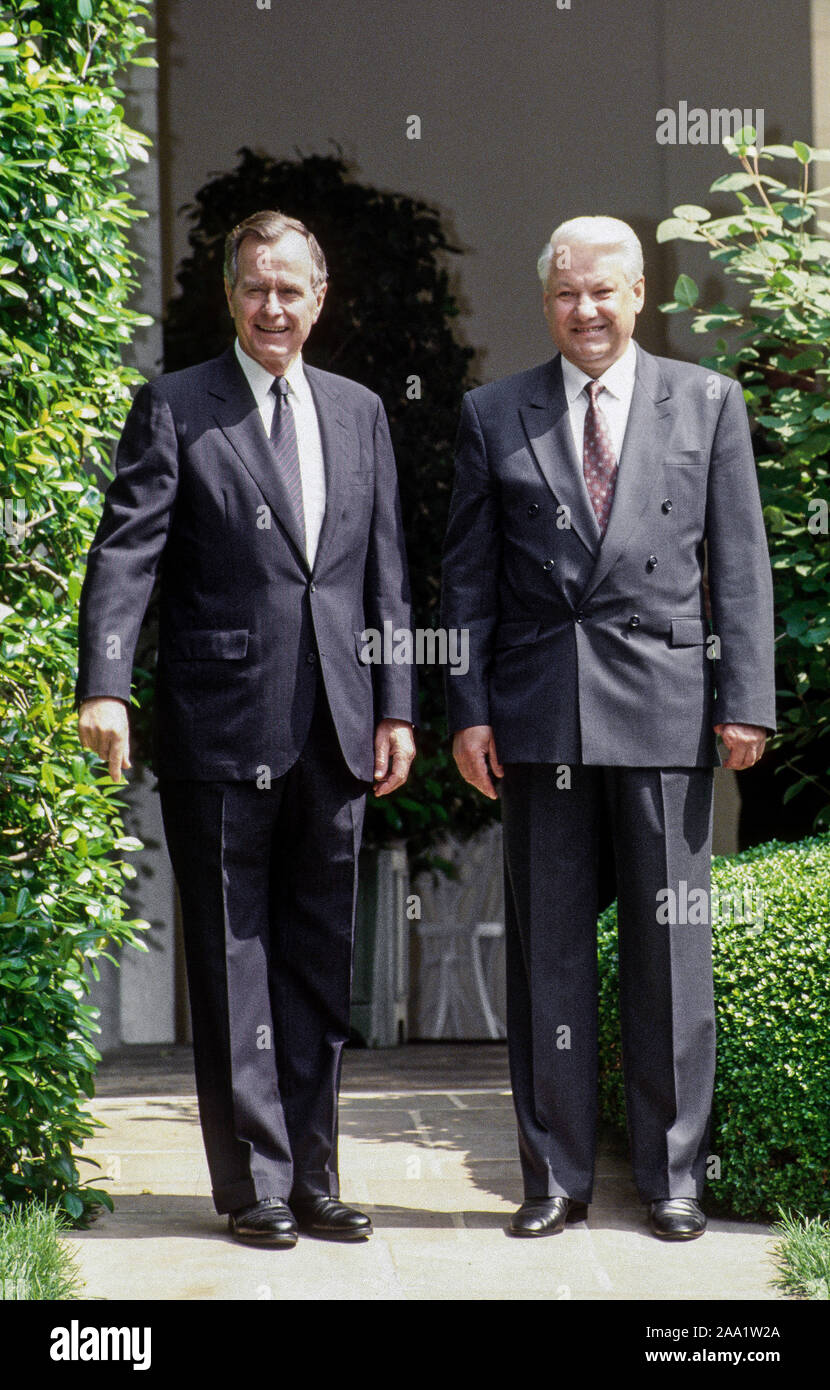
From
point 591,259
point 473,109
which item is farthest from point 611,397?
point 473,109

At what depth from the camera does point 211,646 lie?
11.4 feet

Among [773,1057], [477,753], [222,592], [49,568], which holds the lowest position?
[773,1057]

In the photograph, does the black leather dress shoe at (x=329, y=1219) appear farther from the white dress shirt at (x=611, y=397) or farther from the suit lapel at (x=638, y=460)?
the white dress shirt at (x=611, y=397)

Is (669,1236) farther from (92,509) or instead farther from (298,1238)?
(92,509)

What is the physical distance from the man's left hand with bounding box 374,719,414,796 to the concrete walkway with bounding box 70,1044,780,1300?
38.7 inches

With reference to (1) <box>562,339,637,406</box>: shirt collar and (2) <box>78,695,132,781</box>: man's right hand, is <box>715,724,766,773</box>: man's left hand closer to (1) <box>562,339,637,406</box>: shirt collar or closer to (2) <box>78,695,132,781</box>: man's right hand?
(1) <box>562,339,637,406</box>: shirt collar

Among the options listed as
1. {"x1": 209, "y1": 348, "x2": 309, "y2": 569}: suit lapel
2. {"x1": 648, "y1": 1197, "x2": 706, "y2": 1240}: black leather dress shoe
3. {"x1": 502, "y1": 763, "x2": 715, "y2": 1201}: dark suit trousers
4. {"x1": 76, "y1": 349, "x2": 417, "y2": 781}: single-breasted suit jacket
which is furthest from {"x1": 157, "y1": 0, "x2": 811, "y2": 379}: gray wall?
{"x1": 648, "y1": 1197, "x2": 706, "y2": 1240}: black leather dress shoe

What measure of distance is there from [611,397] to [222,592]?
974mm

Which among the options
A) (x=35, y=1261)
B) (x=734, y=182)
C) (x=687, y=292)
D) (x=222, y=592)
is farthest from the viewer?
(x=687, y=292)

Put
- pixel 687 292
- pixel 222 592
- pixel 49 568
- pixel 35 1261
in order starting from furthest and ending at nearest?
pixel 687 292 < pixel 49 568 < pixel 222 592 < pixel 35 1261

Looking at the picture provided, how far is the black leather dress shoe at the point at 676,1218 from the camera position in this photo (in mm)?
3510

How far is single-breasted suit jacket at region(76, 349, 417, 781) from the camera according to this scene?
3465mm

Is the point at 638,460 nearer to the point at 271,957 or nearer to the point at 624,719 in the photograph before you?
the point at 624,719

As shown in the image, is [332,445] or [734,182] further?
[734,182]
